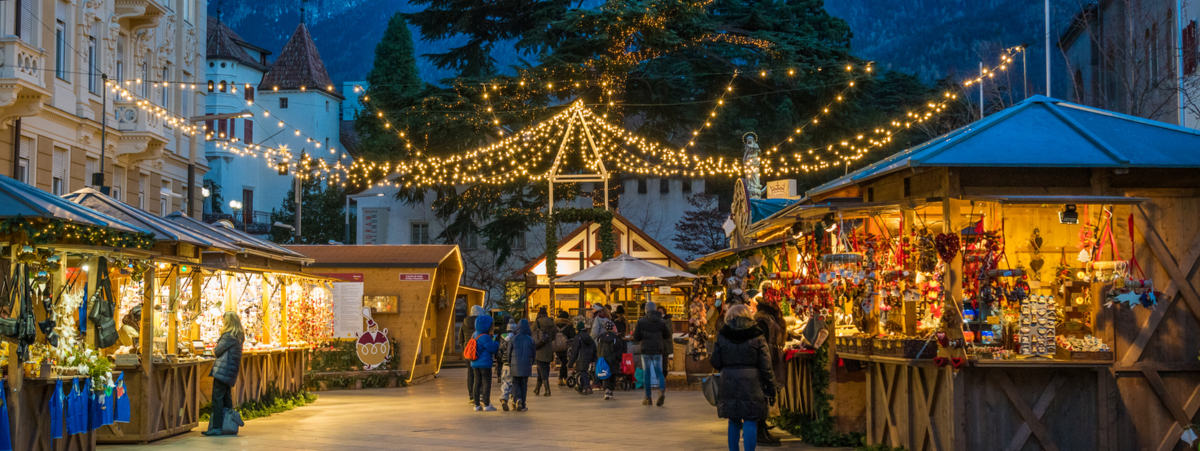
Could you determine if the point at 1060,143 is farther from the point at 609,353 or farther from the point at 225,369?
the point at 609,353

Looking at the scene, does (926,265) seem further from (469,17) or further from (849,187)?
(469,17)

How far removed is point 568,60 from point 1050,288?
2369cm

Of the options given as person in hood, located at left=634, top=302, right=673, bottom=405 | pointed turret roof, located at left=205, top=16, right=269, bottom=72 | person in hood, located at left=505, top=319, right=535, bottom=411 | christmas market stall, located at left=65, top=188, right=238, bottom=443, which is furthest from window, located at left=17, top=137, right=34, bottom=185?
pointed turret roof, located at left=205, top=16, right=269, bottom=72

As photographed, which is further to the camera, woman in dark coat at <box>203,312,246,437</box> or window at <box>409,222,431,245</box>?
window at <box>409,222,431,245</box>

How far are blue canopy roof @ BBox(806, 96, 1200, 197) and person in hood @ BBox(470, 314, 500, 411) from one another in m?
6.97

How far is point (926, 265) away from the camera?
1019cm

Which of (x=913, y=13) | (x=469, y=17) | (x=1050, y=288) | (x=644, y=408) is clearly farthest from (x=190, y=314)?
(x=913, y=13)

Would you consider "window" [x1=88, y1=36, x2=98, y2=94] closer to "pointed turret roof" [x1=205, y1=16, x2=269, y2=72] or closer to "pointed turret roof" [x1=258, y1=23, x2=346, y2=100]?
"pointed turret roof" [x1=205, y1=16, x2=269, y2=72]

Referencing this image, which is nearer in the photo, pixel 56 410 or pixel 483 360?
pixel 56 410

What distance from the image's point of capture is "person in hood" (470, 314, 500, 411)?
→ 52.7 ft

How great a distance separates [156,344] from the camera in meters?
13.1

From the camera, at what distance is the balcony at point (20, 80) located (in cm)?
1973

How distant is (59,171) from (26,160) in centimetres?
151

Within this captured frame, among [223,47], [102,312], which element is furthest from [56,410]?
[223,47]
